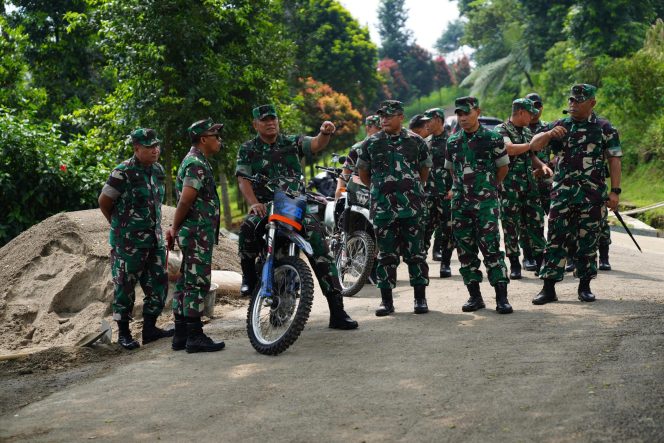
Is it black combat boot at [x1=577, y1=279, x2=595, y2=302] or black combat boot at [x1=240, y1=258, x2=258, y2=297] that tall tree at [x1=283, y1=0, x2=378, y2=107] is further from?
black combat boot at [x1=577, y1=279, x2=595, y2=302]

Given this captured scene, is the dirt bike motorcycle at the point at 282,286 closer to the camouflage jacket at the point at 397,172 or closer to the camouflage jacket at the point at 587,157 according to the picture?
the camouflage jacket at the point at 397,172

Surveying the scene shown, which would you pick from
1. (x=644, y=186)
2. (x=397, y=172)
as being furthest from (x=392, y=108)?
(x=644, y=186)

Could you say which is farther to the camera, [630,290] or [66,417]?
[630,290]

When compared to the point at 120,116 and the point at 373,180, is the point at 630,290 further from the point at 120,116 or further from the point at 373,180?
the point at 120,116

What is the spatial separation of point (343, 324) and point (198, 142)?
79.0 inches

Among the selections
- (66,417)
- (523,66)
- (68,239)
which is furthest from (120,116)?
(523,66)

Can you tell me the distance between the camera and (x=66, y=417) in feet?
18.8

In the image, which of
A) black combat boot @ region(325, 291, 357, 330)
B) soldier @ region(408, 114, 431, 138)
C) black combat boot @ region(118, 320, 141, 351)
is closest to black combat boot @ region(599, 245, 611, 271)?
soldier @ region(408, 114, 431, 138)

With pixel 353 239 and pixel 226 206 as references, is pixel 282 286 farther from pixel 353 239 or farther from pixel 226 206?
pixel 226 206

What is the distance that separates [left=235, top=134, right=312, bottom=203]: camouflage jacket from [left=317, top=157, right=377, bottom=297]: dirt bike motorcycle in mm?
1840

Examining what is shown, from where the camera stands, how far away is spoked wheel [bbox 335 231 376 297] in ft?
33.0

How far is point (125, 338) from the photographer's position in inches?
328

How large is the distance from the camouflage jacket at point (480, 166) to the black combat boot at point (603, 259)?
3.17 meters

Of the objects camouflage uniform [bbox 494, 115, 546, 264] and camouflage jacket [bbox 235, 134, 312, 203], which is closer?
camouflage jacket [bbox 235, 134, 312, 203]
